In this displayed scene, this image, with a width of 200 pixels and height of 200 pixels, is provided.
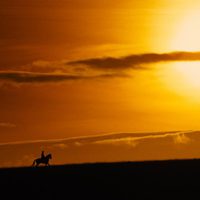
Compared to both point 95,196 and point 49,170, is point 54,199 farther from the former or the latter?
point 49,170

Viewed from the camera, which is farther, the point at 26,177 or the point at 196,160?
the point at 196,160

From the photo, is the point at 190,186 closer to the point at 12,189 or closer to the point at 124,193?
the point at 124,193

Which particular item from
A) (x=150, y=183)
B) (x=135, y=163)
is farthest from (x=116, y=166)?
(x=150, y=183)

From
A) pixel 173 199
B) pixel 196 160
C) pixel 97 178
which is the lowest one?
pixel 173 199

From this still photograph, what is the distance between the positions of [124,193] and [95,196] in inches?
56.5

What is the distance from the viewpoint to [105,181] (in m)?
63.4

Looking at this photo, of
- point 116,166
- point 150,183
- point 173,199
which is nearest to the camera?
point 173,199

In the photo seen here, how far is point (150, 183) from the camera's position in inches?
2445

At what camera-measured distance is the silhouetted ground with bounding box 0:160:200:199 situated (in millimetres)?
59884

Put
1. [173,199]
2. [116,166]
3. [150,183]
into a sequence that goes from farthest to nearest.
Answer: [116,166], [150,183], [173,199]

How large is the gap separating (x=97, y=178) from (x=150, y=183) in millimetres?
3407

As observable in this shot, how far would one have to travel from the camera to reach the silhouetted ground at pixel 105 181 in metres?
59.9

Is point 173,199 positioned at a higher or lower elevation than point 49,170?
lower

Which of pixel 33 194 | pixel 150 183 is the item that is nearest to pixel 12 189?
pixel 33 194
